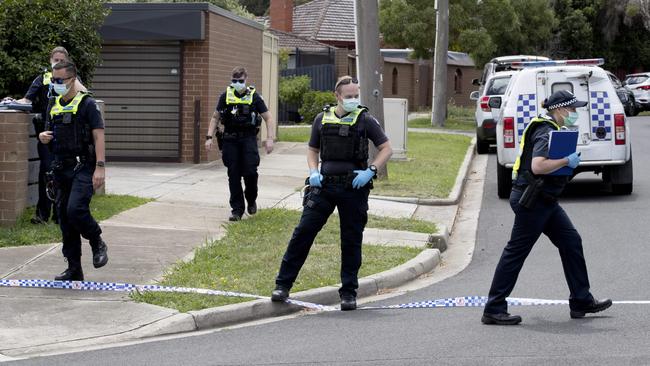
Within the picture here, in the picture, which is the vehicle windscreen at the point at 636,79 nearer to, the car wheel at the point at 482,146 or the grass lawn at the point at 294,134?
the grass lawn at the point at 294,134

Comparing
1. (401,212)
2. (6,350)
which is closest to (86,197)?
(6,350)

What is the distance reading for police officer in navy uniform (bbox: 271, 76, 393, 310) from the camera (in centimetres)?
844

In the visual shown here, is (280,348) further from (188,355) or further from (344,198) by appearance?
(344,198)

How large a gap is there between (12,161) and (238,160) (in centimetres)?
253

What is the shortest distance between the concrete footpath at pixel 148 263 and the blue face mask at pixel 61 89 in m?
1.59

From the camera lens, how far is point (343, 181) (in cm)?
842

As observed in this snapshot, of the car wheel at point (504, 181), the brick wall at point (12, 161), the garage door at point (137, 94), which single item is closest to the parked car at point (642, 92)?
the garage door at point (137, 94)

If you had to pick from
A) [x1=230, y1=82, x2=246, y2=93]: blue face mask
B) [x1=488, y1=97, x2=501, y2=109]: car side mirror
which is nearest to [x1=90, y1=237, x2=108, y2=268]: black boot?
[x1=230, y1=82, x2=246, y2=93]: blue face mask

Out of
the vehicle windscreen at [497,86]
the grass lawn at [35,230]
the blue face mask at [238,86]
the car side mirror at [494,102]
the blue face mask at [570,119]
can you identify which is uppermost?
the vehicle windscreen at [497,86]

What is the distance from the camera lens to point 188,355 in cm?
707

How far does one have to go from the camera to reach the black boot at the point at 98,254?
9.20m

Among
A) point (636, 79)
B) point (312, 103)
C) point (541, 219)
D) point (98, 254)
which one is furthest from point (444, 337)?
point (636, 79)

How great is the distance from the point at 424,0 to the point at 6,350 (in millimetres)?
32213

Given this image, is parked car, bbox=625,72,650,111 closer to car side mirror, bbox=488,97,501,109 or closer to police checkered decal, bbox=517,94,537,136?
car side mirror, bbox=488,97,501,109
